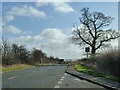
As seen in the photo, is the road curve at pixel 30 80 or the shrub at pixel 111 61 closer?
the road curve at pixel 30 80

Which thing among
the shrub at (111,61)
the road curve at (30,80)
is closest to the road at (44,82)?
the road curve at (30,80)

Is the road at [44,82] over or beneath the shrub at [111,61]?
beneath

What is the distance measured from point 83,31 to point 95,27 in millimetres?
3075

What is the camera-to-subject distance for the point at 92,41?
41469mm

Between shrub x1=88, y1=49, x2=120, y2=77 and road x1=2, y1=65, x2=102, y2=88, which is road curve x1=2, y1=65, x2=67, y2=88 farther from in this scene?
shrub x1=88, y1=49, x2=120, y2=77

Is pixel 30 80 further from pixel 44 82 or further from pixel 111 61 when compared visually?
pixel 111 61

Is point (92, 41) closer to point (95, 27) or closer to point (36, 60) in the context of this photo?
point (95, 27)

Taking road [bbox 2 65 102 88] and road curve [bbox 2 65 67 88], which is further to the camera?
road curve [bbox 2 65 67 88]

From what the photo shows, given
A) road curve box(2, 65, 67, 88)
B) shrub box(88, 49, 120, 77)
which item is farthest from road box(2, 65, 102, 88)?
shrub box(88, 49, 120, 77)

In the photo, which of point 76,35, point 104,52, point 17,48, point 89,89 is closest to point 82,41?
point 76,35

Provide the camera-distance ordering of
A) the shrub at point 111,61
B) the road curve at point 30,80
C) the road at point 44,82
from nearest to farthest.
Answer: the road at point 44,82 < the road curve at point 30,80 < the shrub at point 111,61

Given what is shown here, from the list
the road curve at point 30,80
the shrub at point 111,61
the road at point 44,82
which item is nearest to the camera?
the road at point 44,82

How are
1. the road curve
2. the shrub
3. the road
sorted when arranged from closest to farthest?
the road, the road curve, the shrub

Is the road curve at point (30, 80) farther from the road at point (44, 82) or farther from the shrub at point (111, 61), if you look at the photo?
the shrub at point (111, 61)
